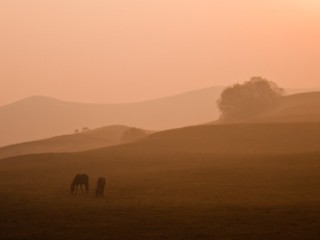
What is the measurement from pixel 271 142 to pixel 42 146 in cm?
6570

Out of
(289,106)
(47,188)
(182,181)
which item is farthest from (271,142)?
(289,106)

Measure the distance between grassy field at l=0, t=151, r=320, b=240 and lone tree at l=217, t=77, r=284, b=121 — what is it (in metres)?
49.7

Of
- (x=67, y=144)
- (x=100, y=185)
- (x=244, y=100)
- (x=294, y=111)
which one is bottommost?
(x=100, y=185)

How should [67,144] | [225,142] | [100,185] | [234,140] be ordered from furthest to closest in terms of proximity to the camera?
[67,144], [234,140], [225,142], [100,185]

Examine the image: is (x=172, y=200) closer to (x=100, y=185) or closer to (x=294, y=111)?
(x=100, y=185)

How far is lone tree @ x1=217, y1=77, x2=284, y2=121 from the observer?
107562mm

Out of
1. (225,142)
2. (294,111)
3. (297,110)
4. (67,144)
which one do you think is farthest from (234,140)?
(67,144)

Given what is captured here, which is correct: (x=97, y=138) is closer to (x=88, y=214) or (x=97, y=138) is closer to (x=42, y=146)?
(x=42, y=146)

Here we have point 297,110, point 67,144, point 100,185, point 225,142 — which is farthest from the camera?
point 67,144

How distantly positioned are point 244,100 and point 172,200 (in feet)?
254

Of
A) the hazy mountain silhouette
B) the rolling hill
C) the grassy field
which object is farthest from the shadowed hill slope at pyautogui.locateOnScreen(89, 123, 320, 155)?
the hazy mountain silhouette

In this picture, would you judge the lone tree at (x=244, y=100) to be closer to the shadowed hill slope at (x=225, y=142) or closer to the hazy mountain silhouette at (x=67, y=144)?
the shadowed hill slope at (x=225, y=142)

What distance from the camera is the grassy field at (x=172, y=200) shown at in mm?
23250

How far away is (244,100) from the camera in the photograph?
353ft
